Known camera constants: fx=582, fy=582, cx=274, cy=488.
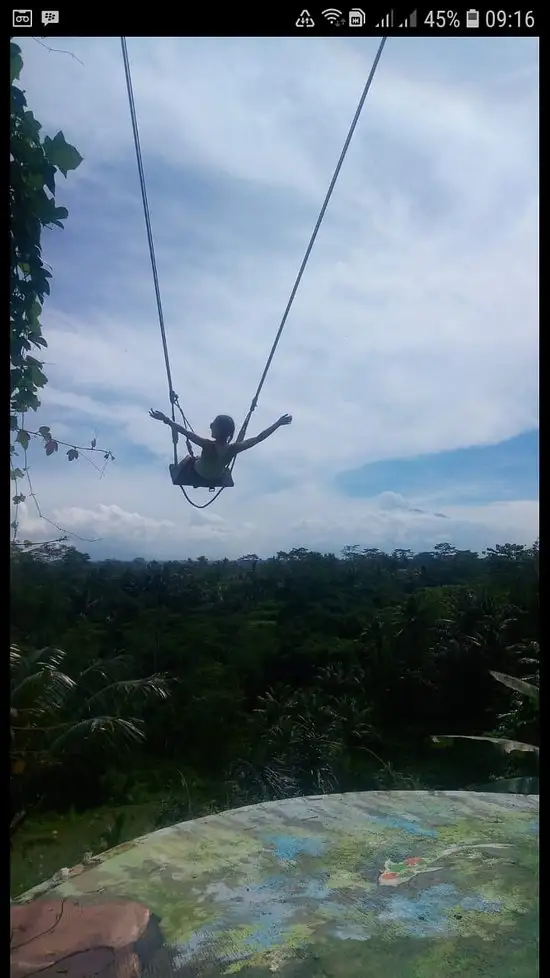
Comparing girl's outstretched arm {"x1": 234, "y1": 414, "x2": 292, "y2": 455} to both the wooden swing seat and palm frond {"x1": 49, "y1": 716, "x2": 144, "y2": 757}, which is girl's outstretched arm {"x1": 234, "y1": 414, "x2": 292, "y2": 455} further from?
palm frond {"x1": 49, "y1": 716, "x2": 144, "y2": 757}

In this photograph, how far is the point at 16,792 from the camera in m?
1.07

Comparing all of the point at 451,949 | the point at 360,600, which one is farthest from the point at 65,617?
the point at 451,949

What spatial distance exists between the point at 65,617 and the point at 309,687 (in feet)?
1.84

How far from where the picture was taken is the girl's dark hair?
115 cm

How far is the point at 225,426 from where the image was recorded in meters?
1.15

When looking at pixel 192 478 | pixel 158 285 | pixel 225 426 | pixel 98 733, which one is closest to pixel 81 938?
pixel 98 733
